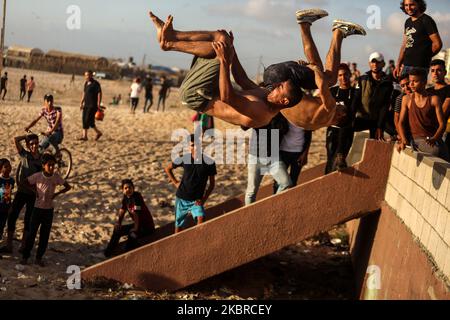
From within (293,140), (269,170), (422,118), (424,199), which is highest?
(422,118)

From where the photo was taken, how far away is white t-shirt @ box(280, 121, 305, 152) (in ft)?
26.3

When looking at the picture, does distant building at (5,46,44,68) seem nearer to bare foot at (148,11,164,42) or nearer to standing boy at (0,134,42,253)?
standing boy at (0,134,42,253)

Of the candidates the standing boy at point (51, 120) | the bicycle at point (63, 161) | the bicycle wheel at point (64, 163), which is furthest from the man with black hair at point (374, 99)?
the bicycle wheel at point (64, 163)

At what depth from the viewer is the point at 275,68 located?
5.05m

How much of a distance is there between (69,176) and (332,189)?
248 inches

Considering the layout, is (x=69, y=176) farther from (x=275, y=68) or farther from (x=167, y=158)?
(x=275, y=68)

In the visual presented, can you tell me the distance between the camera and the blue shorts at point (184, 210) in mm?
8148

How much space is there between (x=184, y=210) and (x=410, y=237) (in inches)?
117

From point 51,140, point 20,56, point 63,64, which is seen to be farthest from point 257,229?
point 20,56

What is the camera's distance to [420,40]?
711 centimetres

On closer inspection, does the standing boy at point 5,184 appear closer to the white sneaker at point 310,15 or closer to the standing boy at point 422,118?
the white sneaker at point 310,15

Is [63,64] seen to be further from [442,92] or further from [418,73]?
[418,73]

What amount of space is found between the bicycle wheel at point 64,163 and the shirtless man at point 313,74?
739 centimetres
